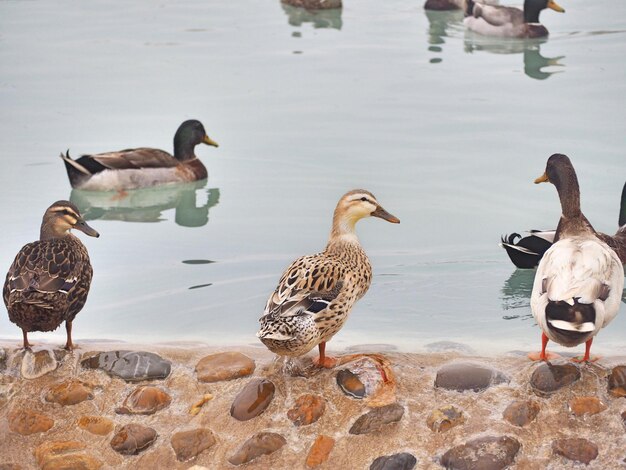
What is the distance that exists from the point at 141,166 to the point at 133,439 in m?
5.22

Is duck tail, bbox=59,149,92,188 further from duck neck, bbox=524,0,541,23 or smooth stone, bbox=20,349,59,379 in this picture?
duck neck, bbox=524,0,541,23

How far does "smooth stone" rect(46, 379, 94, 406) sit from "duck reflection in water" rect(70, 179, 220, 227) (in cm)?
361

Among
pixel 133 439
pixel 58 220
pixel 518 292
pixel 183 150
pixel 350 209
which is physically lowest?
pixel 518 292

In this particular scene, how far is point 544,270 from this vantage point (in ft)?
15.7

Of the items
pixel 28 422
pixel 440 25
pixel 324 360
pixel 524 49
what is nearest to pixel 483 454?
pixel 324 360

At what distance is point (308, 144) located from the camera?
9.89m

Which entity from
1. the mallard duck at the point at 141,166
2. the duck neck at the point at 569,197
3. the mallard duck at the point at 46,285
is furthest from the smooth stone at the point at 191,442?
the mallard duck at the point at 141,166

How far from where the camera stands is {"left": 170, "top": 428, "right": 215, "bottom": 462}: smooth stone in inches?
178

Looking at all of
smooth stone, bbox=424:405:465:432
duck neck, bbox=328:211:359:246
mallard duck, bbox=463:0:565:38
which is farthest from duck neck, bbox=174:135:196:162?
mallard duck, bbox=463:0:565:38

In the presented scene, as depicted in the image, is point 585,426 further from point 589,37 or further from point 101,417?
point 589,37

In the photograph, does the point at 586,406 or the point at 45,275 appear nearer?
the point at 586,406

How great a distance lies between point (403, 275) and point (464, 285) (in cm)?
41

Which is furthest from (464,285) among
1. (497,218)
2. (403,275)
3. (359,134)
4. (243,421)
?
(359,134)

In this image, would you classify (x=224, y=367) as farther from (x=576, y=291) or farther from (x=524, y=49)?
(x=524, y=49)
